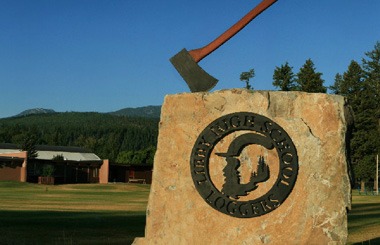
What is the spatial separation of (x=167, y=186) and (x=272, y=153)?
5.14 feet

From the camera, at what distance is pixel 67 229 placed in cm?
1499

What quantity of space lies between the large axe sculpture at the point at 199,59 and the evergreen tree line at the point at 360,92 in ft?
158

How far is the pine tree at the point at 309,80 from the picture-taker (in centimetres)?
5603

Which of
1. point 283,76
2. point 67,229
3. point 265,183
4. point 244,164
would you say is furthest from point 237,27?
point 283,76

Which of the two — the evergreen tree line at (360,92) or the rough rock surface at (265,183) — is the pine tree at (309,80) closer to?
the evergreen tree line at (360,92)

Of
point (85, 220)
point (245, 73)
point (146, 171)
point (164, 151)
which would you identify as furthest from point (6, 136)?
point (164, 151)

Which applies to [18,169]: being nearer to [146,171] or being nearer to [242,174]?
[146,171]

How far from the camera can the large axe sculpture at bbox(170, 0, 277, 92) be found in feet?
27.4

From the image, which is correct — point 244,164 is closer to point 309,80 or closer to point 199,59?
point 199,59

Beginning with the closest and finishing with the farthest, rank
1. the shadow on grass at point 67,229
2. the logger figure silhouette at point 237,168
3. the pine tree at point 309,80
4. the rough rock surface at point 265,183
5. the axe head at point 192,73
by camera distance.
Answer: the rough rock surface at point 265,183 < the logger figure silhouette at point 237,168 < the axe head at point 192,73 < the shadow on grass at point 67,229 < the pine tree at point 309,80

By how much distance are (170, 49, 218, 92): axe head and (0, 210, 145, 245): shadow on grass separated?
17.5ft

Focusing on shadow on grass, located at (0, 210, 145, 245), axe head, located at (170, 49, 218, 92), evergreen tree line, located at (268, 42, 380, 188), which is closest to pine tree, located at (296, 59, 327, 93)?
evergreen tree line, located at (268, 42, 380, 188)

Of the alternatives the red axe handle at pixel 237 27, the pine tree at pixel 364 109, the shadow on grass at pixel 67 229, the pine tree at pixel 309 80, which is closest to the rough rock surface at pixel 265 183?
the red axe handle at pixel 237 27

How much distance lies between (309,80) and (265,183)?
5007 cm
